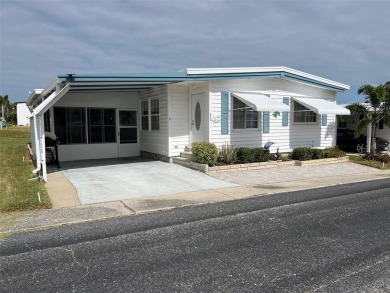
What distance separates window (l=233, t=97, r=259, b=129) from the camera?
13.1m

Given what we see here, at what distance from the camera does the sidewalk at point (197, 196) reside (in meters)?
5.98

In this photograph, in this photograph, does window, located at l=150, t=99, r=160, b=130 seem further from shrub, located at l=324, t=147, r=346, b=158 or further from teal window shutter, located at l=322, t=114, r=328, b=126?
teal window shutter, located at l=322, t=114, r=328, b=126

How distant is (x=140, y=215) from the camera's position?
629cm

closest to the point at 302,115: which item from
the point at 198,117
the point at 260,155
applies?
the point at 260,155

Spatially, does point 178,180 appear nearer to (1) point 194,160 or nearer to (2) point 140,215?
(1) point 194,160

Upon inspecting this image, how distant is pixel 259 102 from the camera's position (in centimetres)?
1224

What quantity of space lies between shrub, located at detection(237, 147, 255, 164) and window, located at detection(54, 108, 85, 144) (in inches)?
257

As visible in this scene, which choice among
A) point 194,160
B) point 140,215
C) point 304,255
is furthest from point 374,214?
point 194,160

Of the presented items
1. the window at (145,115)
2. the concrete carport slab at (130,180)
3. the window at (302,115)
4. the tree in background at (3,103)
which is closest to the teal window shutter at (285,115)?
the window at (302,115)

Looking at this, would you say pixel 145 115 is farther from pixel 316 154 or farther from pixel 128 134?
pixel 316 154

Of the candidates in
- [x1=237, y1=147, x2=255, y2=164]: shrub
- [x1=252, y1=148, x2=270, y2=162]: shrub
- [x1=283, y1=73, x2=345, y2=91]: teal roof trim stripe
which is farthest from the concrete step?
[x1=283, y1=73, x2=345, y2=91]: teal roof trim stripe

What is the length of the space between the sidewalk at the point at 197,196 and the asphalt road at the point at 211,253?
489 mm

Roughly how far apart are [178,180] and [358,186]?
5019 millimetres

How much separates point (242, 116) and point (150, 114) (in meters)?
3.80
